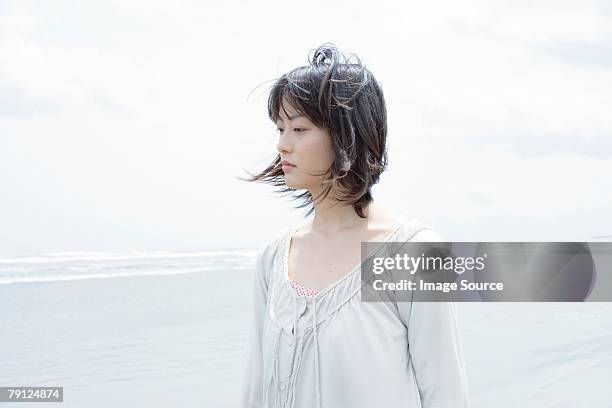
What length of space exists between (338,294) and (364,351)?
130 mm

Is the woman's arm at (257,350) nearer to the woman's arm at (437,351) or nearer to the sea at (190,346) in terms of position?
the woman's arm at (437,351)

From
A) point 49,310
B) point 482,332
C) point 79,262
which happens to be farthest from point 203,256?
point 482,332

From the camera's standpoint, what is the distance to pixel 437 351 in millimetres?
1386

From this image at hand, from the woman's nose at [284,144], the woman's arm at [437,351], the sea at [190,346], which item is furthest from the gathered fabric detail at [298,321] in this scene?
the sea at [190,346]

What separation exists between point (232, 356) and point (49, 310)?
7.31 ft

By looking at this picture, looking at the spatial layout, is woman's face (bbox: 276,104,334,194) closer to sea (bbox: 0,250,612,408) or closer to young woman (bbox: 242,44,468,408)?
young woman (bbox: 242,44,468,408)

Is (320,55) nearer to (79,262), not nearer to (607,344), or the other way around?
(607,344)

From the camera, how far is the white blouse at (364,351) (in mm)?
1396

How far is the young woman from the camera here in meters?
1.41

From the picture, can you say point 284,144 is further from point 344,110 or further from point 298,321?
point 298,321

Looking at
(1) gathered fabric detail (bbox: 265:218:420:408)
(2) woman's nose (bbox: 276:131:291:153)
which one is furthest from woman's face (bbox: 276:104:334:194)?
(1) gathered fabric detail (bbox: 265:218:420:408)

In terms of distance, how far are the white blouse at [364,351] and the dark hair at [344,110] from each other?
0.15 metres

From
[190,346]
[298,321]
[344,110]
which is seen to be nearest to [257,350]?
[298,321]

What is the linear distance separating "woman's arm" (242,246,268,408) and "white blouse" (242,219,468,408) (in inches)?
3.5
